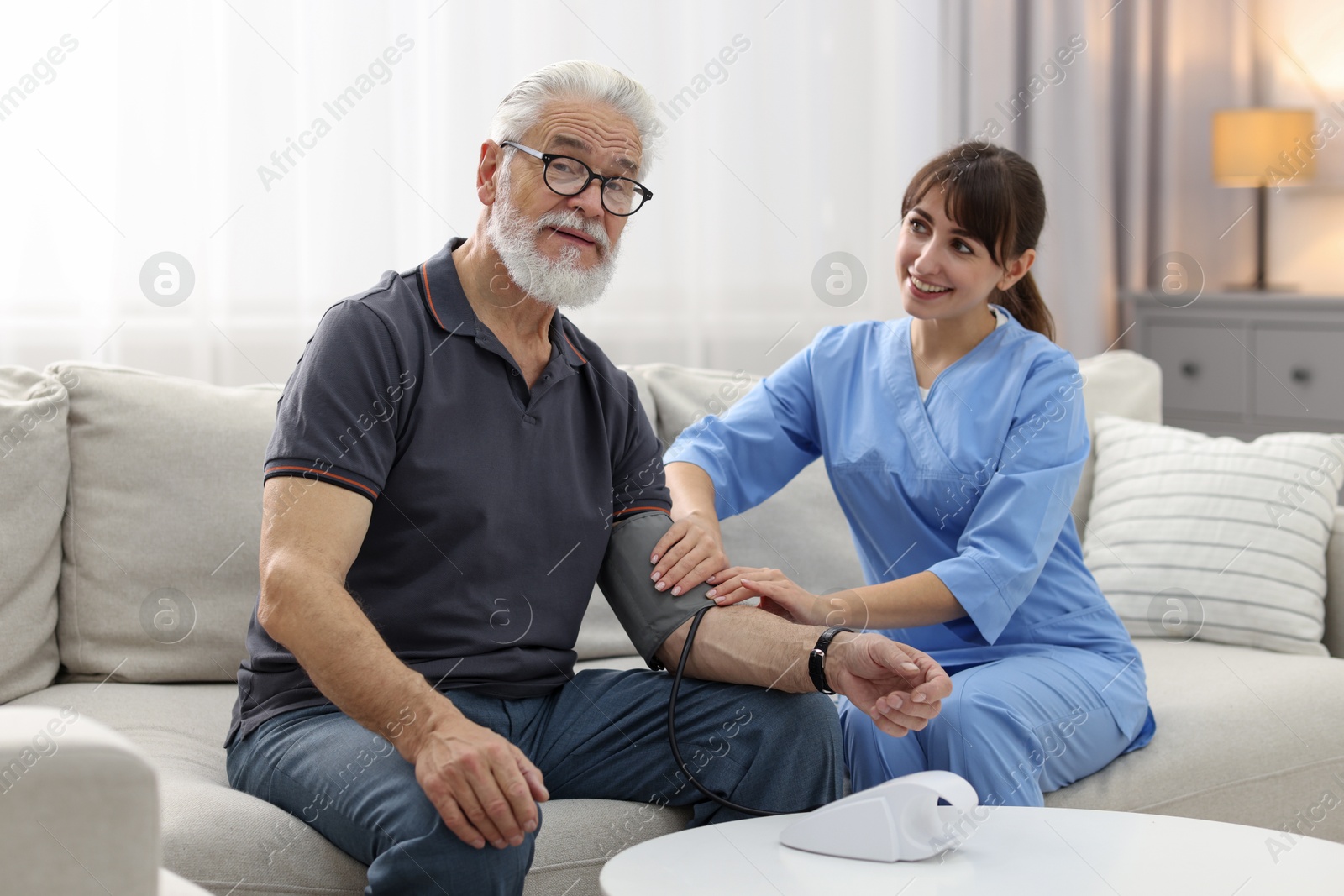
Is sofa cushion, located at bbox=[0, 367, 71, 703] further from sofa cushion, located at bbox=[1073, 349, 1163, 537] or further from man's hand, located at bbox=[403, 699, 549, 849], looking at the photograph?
sofa cushion, located at bbox=[1073, 349, 1163, 537]

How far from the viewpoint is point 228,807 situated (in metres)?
1.19

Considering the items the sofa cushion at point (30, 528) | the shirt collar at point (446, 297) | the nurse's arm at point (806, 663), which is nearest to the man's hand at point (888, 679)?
the nurse's arm at point (806, 663)

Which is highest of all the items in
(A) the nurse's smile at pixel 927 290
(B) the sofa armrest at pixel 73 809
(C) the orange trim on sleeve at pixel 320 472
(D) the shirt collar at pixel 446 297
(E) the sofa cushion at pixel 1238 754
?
(D) the shirt collar at pixel 446 297

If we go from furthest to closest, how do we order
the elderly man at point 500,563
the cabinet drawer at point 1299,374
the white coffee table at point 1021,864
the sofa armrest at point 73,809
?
the cabinet drawer at point 1299,374 < the elderly man at point 500,563 < the white coffee table at point 1021,864 < the sofa armrest at point 73,809

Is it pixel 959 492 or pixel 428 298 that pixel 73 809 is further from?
pixel 959 492

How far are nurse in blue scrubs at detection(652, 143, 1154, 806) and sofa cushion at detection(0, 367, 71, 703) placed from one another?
833 mm

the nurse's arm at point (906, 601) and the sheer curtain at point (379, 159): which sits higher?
the sheer curtain at point (379, 159)

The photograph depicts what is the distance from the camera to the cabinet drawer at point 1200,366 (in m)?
3.31

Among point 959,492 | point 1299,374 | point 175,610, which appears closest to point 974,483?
point 959,492

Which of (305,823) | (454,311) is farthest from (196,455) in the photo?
(305,823)

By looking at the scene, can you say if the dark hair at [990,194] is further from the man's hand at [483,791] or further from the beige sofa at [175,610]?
the man's hand at [483,791]

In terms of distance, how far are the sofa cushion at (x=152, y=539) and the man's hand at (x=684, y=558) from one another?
61 centimetres

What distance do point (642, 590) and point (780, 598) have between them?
0.55 ft

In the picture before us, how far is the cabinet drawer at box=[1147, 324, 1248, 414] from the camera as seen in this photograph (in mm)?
3307
